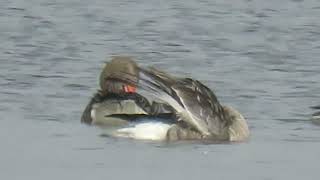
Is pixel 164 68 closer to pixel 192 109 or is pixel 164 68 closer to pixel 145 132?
pixel 192 109

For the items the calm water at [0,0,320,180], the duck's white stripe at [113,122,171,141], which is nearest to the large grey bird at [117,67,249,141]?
the duck's white stripe at [113,122,171,141]

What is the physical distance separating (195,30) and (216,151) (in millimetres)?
6628

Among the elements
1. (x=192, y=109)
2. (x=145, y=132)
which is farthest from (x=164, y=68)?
(x=145, y=132)

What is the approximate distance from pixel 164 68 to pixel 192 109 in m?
3.62

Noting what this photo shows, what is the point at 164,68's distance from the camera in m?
17.1

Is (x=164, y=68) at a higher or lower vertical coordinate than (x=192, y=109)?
lower

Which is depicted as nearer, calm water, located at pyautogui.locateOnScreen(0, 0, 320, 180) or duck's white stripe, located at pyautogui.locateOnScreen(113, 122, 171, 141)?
calm water, located at pyautogui.locateOnScreen(0, 0, 320, 180)

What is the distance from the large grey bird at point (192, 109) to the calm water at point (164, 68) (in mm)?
274

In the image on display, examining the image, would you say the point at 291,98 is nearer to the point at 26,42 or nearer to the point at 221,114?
the point at 221,114

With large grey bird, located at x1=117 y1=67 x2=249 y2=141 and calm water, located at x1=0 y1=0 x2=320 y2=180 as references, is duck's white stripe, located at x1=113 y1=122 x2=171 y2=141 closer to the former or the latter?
large grey bird, located at x1=117 y1=67 x2=249 y2=141

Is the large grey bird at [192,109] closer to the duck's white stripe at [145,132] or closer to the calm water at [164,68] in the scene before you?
the duck's white stripe at [145,132]

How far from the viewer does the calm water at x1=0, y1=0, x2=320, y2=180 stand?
12.1m

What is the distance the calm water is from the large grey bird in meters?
0.27

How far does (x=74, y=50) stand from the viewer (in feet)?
59.0
